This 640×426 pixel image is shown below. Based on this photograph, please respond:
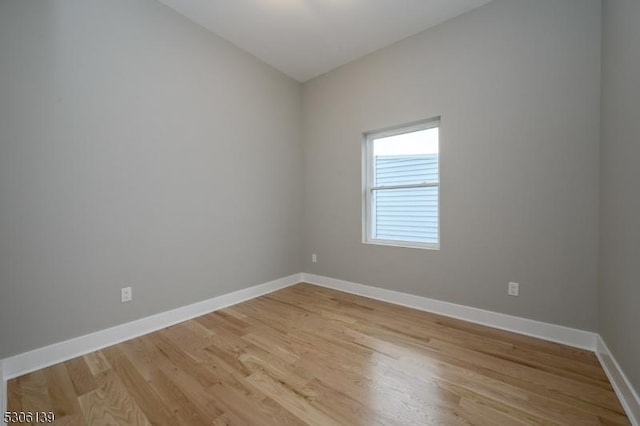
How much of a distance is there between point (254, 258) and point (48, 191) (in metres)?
1.87

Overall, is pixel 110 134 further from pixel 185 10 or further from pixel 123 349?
pixel 123 349

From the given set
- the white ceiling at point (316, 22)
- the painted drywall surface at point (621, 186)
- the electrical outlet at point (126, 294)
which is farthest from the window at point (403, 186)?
the electrical outlet at point (126, 294)

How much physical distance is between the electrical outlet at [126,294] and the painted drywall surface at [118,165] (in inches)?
1.1

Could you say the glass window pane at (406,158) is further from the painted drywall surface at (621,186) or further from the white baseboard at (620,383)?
the white baseboard at (620,383)

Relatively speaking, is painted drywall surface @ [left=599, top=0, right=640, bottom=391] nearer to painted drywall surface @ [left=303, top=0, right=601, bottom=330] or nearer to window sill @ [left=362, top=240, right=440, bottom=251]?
painted drywall surface @ [left=303, top=0, right=601, bottom=330]

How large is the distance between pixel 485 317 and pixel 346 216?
176 centimetres

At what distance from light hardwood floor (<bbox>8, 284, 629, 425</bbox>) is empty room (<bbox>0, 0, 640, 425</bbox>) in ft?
0.05

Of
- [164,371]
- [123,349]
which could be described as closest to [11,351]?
[123,349]

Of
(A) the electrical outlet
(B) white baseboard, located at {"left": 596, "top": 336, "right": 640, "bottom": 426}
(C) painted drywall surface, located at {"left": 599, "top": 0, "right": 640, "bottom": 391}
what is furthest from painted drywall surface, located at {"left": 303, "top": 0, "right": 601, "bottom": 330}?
(A) the electrical outlet

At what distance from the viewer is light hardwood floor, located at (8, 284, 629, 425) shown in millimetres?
1316

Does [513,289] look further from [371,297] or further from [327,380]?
[327,380]

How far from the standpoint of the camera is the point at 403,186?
2.92 metres

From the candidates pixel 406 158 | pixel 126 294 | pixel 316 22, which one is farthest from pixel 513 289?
pixel 126 294

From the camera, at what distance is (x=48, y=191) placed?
1.77m
